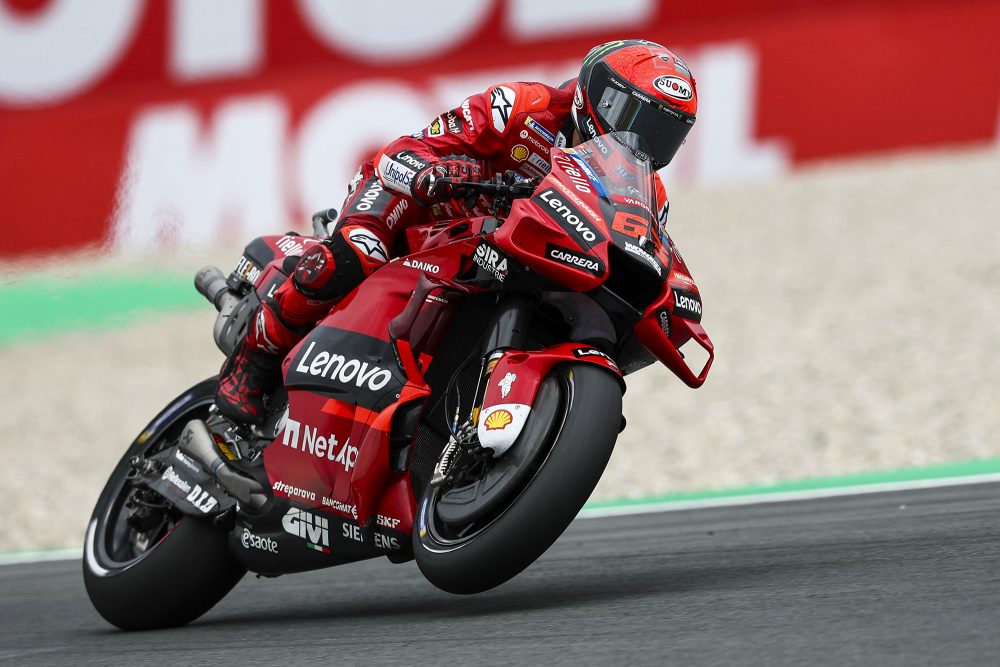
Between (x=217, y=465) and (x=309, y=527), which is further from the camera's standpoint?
(x=217, y=465)

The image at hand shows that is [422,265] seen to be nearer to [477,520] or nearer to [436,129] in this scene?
[436,129]

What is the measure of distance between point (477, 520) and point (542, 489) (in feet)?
0.89

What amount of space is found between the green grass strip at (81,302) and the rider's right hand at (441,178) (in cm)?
1117

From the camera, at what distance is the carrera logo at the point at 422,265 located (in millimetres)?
4469

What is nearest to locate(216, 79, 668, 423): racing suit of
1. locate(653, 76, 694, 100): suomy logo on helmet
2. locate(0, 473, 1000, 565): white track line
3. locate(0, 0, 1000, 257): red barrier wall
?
locate(653, 76, 694, 100): suomy logo on helmet

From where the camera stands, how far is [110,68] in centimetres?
1475

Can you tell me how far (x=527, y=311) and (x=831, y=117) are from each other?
1065 cm

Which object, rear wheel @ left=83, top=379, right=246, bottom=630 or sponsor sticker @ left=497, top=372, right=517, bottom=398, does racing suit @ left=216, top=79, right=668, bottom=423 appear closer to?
rear wheel @ left=83, top=379, right=246, bottom=630

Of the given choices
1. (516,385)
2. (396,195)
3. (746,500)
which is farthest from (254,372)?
(746,500)

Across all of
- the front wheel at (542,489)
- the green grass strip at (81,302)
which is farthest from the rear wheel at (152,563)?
the green grass strip at (81,302)

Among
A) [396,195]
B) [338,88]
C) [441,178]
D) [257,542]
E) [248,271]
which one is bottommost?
[338,88]

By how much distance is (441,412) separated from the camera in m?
4.46

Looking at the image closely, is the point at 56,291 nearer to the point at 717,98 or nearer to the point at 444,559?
the point at 717,98

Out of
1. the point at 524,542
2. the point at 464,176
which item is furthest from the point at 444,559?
the point at 464,176
